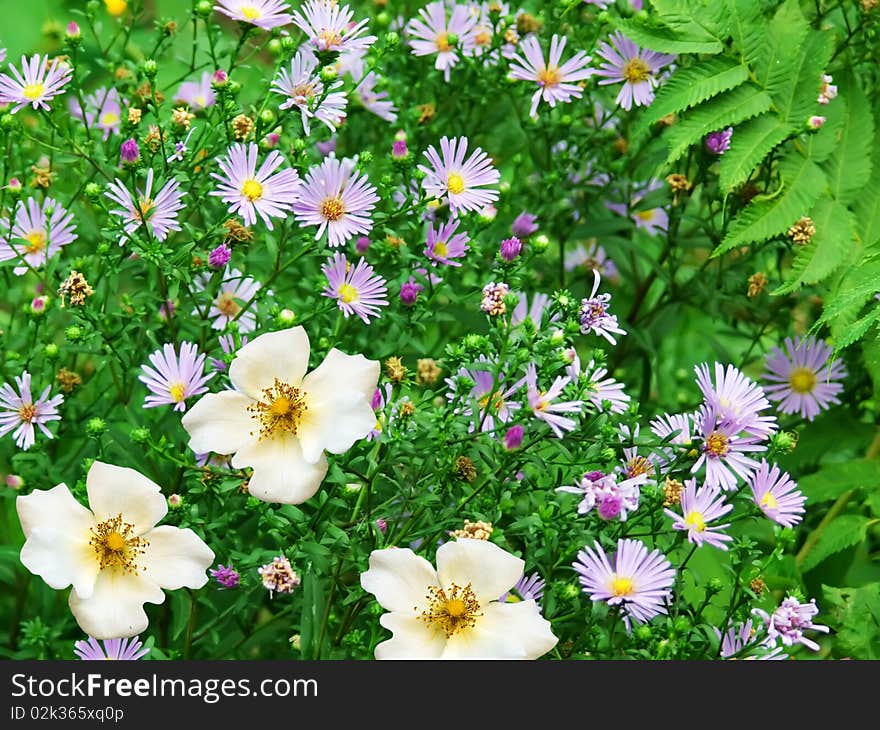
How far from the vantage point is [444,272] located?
1354mm

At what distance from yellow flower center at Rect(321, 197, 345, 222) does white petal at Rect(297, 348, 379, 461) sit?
0.23 m

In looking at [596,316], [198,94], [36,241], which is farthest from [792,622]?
[198,94]

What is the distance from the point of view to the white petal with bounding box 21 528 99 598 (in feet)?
3.49

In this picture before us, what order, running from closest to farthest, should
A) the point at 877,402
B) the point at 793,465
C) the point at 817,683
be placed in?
1. the point at 817,683
2. the point at 877,402
3. the point at 793,465

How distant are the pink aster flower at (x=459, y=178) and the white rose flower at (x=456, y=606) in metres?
0.41

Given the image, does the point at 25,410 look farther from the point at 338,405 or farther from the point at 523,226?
the point at 523,226

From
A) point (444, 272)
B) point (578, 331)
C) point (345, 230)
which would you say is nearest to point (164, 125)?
point (345, 230)

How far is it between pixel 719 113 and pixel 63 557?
83 centimetres

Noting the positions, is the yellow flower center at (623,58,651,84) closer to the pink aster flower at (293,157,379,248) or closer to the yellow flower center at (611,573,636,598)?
the pink aster flower at (293,157,379,248)

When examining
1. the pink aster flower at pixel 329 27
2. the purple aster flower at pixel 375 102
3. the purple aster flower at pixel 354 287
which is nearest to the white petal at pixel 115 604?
the purple aster flower at pixel 354 287

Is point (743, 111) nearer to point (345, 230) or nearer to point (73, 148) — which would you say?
point (345, 230)

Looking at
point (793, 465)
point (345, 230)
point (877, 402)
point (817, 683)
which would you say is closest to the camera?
point (817, 683)

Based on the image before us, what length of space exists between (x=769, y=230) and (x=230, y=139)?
0.58 m

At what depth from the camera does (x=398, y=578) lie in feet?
3.52
